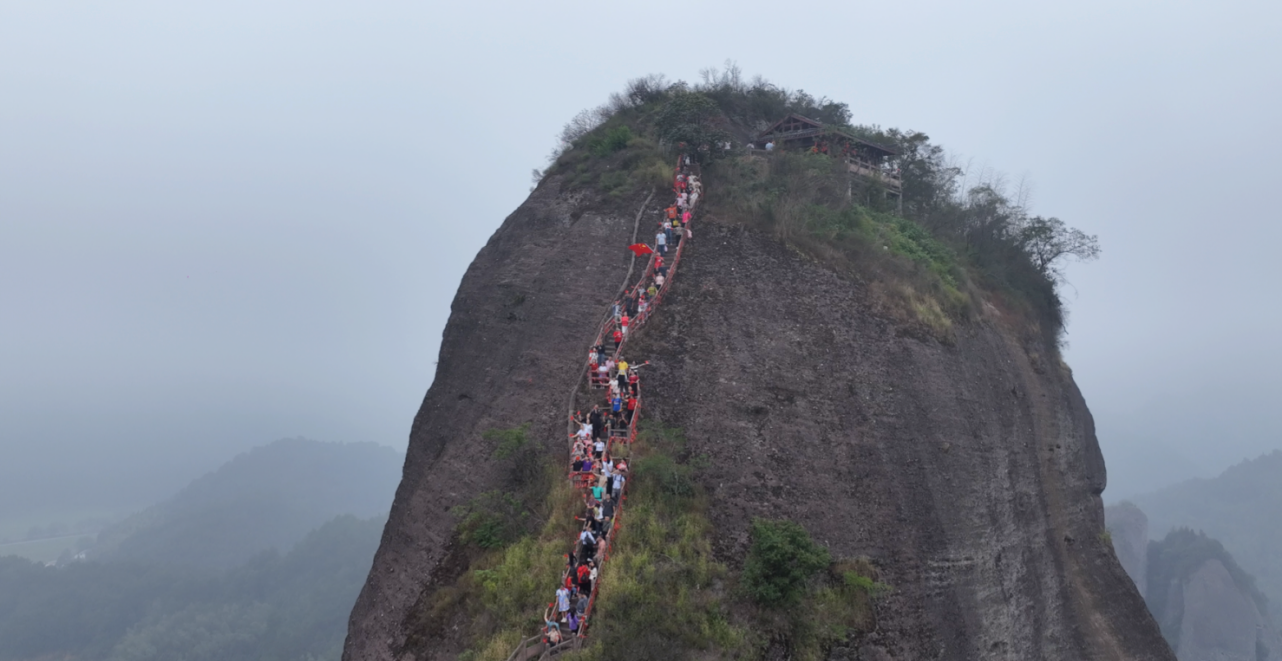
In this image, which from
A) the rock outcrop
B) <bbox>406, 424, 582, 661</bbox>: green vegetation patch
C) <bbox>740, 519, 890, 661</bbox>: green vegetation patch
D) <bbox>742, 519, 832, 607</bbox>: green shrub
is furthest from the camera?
the rock outcrop

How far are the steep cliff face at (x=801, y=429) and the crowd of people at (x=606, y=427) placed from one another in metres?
0.51

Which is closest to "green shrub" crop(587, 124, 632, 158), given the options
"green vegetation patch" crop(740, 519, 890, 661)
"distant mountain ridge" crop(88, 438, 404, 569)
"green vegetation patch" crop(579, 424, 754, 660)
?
"green vegetation patch" crop(579, 424, 754, 660)

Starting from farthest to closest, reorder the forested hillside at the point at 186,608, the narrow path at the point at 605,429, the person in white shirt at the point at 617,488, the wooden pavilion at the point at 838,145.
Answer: the forested hillside at the point at 186,608
the wooden pavilion at the point at 838,145
the person in white shirt at the point at 617,488
the narrow path at the point at 605,429

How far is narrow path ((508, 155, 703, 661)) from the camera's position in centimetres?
1211

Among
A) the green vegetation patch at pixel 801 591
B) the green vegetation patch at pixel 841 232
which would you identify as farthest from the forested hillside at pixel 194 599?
the green vegetation patch at pixel 801 591

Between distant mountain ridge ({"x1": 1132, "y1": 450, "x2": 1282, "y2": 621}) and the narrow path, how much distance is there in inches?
5469

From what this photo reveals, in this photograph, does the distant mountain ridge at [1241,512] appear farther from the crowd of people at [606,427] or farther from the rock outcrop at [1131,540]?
the crowd of people at [606,427]

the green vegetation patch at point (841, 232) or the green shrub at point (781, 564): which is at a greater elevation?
the green vegetation patch at point (841, 232)

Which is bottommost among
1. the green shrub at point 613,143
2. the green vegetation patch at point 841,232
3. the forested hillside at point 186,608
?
the forested hillside at point 186,608

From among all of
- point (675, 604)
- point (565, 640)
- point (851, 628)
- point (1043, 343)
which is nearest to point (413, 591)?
point (565, 640)

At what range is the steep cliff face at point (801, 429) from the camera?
15.5 meters

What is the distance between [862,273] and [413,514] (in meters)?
13.6

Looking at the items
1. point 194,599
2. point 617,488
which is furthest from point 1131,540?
point 194,599

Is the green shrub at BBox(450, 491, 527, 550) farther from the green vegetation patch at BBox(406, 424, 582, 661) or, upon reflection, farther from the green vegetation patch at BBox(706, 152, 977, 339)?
the green vegetation patch at BBox(706, 152, 977, 339)
